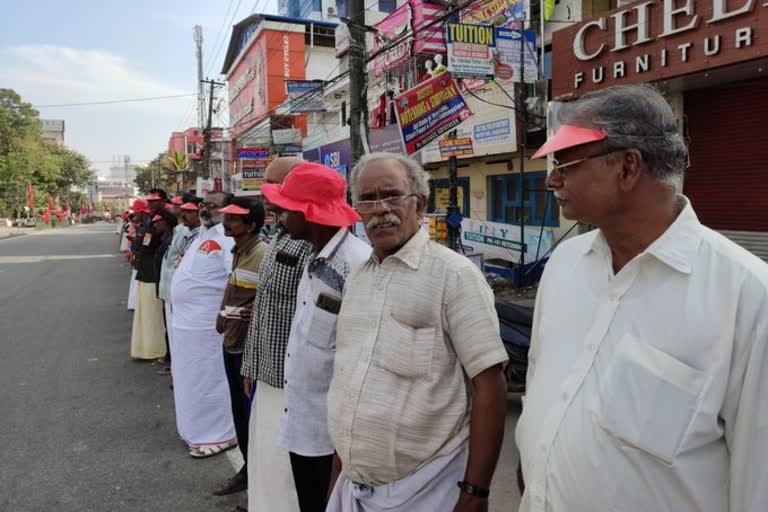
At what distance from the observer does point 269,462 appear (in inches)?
101

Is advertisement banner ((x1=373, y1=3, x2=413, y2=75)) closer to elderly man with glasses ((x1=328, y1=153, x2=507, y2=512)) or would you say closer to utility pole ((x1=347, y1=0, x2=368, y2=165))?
utility pole ((x1=347, y1=0, x2=368, y2=165))

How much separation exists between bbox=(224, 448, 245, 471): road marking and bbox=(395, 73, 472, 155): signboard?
19.5 ft

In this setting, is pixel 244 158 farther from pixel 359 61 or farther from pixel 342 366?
pixel 342 366

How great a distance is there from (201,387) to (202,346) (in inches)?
12.1

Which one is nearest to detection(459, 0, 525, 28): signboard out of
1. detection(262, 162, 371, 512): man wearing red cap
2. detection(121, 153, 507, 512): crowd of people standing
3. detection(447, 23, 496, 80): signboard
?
detection(447, 23, 496, 80): signboard

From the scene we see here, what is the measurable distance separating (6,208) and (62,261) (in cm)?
3861

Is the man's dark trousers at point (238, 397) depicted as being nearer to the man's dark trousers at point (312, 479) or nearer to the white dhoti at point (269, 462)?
the white dhoti at point (269, 462)

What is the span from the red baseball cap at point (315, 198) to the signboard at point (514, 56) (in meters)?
8.64

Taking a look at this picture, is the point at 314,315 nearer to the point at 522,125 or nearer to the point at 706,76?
the point at 706,76

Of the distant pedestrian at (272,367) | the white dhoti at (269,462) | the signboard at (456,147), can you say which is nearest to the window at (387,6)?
the signboard at (456,147)

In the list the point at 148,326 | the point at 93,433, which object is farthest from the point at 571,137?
the point at 148,326

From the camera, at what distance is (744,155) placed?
8.13 meters

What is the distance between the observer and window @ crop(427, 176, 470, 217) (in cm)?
1516

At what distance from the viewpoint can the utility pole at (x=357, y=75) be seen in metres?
8.71
